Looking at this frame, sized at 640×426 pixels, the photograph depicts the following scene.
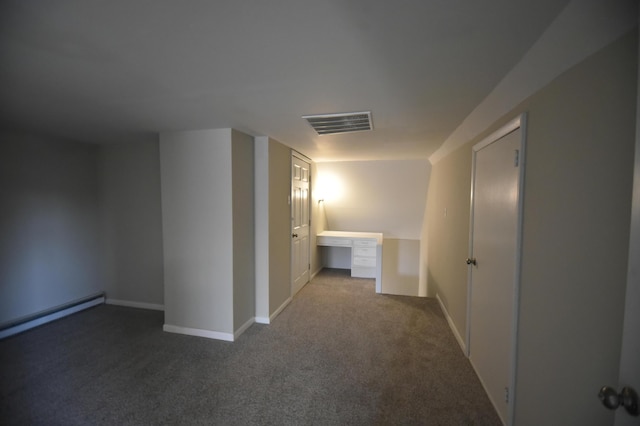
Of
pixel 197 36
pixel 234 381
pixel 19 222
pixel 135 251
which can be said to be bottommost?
pixel 234 381

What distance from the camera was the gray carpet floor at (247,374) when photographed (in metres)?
1.77

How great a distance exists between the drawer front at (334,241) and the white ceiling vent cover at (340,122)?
2.65 metres

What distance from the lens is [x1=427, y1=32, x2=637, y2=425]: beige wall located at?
839 mm

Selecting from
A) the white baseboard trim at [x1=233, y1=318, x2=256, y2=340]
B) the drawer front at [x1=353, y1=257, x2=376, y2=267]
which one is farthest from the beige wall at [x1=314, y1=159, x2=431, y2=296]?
the white baseboard trim at [x1=233, y1=318, x2=256, y2=340]

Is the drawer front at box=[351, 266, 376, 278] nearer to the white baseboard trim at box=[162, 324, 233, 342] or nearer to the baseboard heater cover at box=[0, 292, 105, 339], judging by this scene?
the white baseboard trim at box=[162, 324, 233, 342]

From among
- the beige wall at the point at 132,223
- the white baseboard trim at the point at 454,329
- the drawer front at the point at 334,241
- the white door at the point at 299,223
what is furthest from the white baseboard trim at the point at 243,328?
the white baseboard trim at the point at 454,329

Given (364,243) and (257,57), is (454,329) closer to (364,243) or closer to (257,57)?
(364,243)

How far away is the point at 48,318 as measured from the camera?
10.0ft

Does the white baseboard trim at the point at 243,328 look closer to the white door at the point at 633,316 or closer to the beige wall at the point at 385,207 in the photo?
the beige wall at the point at 385,207

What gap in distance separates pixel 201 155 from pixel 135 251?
192 centimetres

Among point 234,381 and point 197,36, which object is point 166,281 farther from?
point 197,36

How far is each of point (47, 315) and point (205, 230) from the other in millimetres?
2320

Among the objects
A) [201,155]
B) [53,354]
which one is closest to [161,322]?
[53,354]

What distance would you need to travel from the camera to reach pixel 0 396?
6.26 feet
